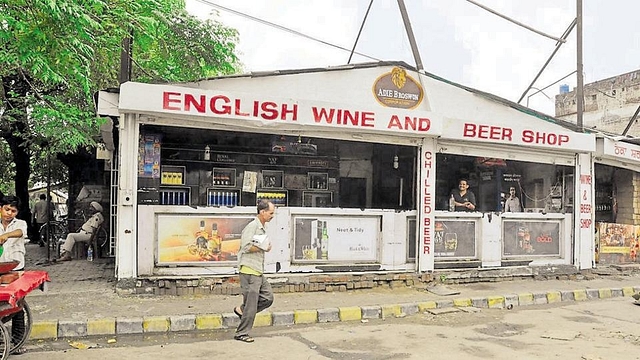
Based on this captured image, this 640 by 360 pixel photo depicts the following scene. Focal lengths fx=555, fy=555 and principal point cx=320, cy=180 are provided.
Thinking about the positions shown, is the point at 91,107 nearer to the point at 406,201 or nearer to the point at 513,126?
the point at 406,201

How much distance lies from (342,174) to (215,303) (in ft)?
18.1

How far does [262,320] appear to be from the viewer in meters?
7.36

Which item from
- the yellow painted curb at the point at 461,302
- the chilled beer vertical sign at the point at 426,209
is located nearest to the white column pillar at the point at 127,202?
the chilled beer vertical sign at the point at 426,209

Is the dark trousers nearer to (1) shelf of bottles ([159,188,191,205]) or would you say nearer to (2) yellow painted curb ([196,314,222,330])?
(2) yellow painted curb ([196,314,222,330])

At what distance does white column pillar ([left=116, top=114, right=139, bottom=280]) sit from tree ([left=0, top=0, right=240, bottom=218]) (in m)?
0.85

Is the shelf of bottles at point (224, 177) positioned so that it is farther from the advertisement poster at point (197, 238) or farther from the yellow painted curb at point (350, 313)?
the yellow painted curb at point (350, 313)

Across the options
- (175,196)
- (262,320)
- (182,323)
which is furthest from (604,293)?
(175,196)

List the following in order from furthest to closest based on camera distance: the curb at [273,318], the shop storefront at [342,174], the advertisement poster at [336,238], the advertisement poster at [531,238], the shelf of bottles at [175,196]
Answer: the advertisement poster at [531,238]
the shelf of bottles at [175,196]
the advertisement poster at [336,238]
the shop storefront at [342,174]
the curb at [273,318]

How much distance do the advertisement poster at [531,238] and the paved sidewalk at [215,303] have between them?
24.4 inches

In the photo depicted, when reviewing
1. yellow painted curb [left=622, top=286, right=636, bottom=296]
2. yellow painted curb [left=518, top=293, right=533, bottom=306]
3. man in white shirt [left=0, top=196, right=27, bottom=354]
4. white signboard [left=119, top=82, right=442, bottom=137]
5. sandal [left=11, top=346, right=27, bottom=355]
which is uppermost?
white signboard [left=119, top=82, right=442, bottom=137]

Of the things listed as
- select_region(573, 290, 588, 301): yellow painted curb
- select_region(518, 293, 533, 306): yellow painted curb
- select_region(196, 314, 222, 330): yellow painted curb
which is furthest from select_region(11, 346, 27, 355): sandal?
select_region(573, 290, 588, 301): yellow painted curb

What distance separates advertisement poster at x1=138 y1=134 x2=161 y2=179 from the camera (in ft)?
27.8

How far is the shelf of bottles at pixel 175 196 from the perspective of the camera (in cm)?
1058

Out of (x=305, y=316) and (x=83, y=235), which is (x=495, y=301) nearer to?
(x=305, y=316)
